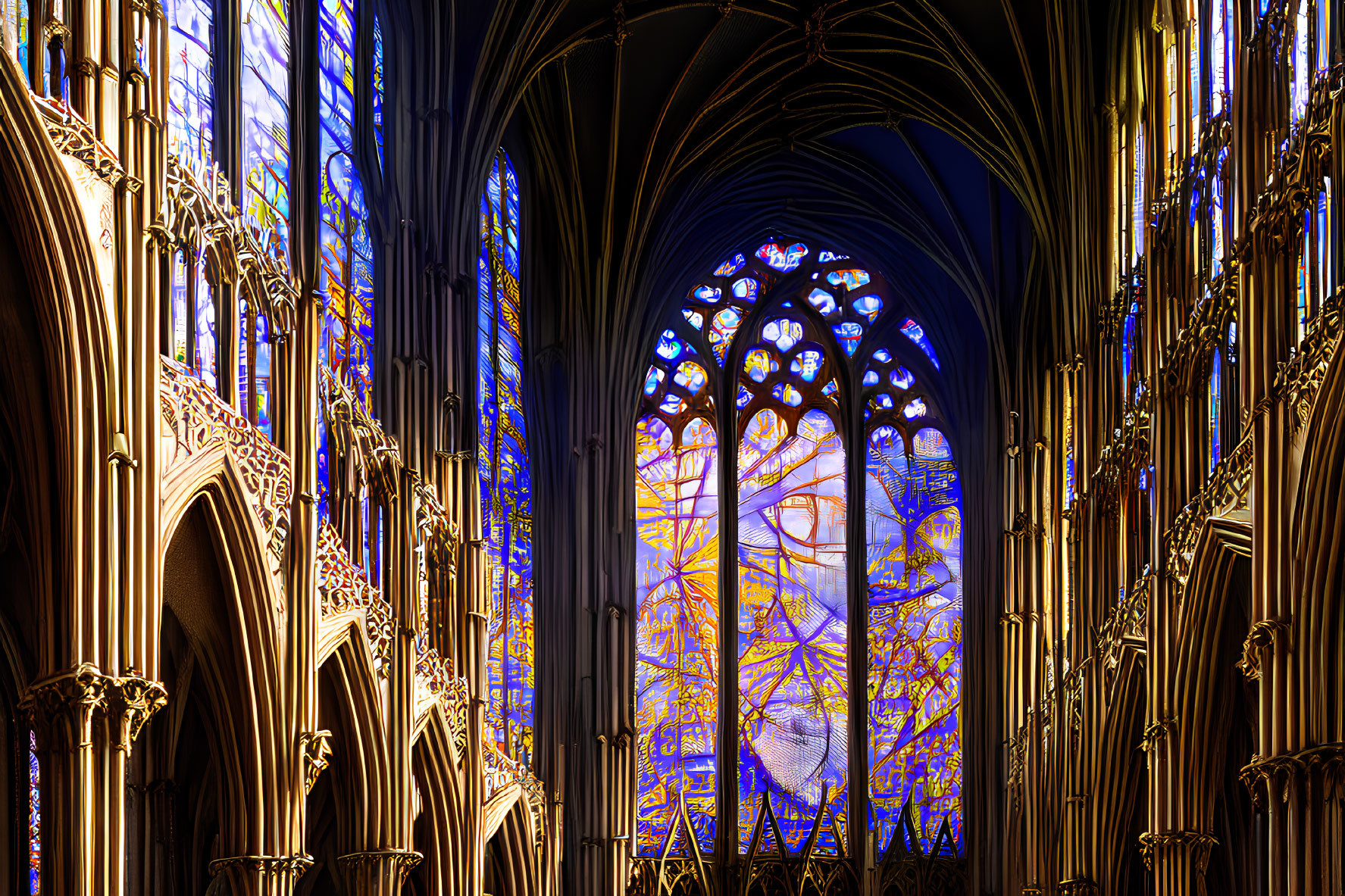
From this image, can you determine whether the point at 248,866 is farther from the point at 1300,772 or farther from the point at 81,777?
the point at 1300,772

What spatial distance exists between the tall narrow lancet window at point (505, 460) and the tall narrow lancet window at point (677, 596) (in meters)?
4.44

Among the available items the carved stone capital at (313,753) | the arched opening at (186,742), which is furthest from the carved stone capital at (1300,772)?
the arched opening at (186,742)

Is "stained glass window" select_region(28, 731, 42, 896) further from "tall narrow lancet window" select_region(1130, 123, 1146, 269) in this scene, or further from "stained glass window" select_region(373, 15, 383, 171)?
"tall narrow lancet window" select_region(1130, 123, 1146, 269)

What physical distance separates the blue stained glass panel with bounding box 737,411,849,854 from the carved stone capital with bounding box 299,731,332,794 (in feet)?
47.1

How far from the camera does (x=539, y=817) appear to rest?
76.0 ft

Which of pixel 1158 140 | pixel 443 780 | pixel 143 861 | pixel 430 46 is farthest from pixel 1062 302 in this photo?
pixel 143 861

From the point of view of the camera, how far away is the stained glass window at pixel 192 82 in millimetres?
14852

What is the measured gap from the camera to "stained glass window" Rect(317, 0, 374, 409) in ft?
59.3

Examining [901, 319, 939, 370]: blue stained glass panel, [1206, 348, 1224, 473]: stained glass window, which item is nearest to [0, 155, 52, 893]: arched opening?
[1206, 348, 1224, 473]: stained glass window

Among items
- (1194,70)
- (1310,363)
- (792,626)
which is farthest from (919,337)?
(1310,363)

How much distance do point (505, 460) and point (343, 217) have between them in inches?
267

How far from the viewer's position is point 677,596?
30172mm

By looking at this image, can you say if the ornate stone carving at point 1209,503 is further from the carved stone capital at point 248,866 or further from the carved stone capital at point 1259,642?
the carved stone capital at point 248,866

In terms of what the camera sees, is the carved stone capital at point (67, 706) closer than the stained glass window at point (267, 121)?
Yes
